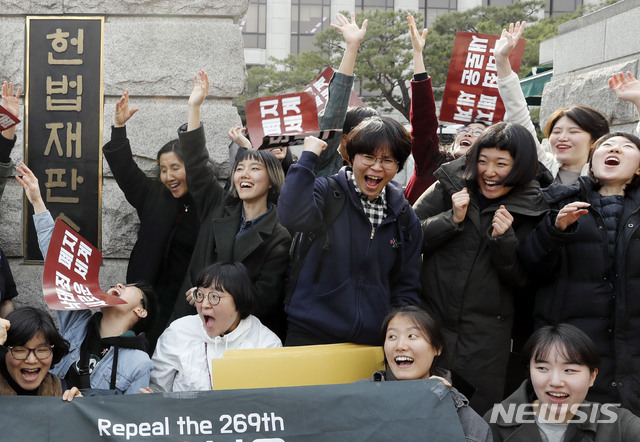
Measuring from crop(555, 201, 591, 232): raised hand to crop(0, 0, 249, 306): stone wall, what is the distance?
2582 millimetres

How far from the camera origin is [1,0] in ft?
17.4

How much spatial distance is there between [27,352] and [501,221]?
238cm

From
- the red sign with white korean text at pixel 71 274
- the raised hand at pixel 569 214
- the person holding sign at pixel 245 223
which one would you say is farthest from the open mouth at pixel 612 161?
the red sign with white korean text at pixel 71 274

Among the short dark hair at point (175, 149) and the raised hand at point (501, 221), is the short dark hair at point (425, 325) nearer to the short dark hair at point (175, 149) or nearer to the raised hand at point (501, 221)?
the raised hand at point (501, 221)

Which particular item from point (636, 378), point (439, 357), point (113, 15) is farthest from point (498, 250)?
point (113, 15)

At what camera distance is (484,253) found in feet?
12.7

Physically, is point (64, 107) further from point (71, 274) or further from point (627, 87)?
point (627, 87)

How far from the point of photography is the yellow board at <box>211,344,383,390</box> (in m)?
3.36

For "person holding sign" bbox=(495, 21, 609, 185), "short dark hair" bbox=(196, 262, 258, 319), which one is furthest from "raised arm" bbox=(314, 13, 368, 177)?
"person holding sign" bbox=(495, 21, 609, 185)

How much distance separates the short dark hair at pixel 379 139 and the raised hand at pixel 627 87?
146 cm

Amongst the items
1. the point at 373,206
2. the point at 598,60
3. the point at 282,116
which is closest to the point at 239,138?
the point at 282,116

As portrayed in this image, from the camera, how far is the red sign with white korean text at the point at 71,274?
3.52 m

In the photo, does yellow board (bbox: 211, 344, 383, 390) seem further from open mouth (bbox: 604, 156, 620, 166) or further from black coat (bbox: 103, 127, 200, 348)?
open mouth (bbox: 604, 156, 620, 166)

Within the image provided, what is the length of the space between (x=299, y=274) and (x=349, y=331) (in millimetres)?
391
